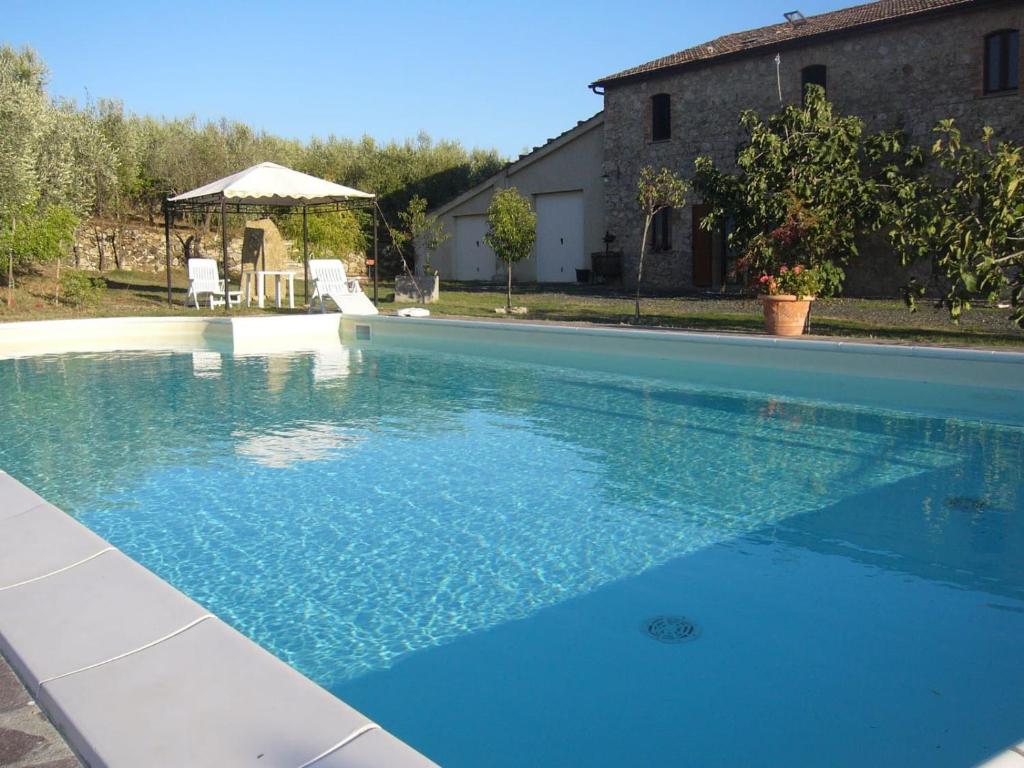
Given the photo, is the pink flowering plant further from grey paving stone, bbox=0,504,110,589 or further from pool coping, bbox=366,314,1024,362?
grey paving stone, bbox=0,504,110,589

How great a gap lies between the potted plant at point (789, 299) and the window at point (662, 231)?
9.83m

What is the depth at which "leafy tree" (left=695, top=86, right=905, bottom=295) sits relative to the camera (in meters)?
11.4

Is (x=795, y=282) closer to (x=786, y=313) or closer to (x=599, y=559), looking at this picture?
(x=786, y=313)

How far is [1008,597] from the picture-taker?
3654 mm

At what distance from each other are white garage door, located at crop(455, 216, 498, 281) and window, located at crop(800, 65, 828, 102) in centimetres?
1040

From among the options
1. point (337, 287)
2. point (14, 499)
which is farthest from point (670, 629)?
point (337, 287)

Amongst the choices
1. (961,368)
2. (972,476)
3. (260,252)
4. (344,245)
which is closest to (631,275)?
(344,245)

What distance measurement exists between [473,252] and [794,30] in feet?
37.3

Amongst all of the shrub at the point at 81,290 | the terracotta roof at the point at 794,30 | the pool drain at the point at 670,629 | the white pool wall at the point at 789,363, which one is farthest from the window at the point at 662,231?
the pool drain at the point at 670,629

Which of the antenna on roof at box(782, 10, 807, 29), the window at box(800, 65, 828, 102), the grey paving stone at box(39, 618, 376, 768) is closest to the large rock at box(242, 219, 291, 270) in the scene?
the window at box(800, 65, 828, 102)

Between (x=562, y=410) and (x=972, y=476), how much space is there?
11.7 ft

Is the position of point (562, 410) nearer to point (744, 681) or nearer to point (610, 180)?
point (744, 681)

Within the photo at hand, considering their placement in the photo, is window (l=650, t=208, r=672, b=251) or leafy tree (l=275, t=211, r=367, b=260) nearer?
leafy tree (l=275, t=211, r=367, b=260)

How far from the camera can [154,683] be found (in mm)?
2045
